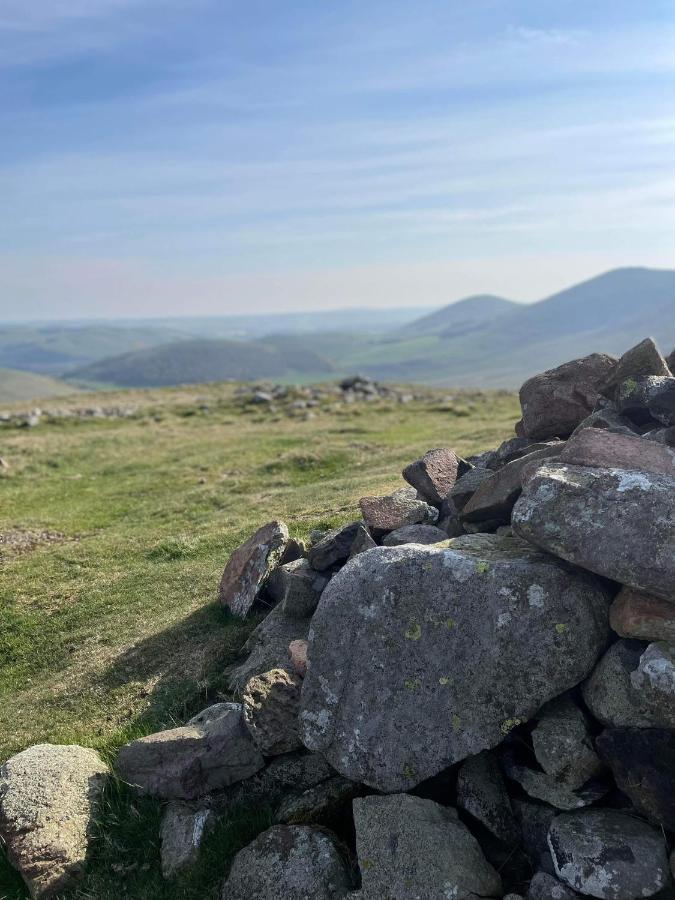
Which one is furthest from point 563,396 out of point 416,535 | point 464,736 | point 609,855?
point 609,855

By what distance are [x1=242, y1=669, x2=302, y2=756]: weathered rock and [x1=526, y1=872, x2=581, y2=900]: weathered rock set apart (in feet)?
14.8

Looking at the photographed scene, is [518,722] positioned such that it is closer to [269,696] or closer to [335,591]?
[335,591]

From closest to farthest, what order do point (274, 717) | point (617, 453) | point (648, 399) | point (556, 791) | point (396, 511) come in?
point (556, 791)
point (617, 453)
point (274, 717)
point (648, 399)
point (396, 511)

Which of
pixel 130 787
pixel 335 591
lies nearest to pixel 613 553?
pixel 335 591

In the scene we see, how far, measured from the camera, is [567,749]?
10227mm

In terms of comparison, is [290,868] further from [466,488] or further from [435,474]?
[435,474]

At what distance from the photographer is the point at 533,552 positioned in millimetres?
11695

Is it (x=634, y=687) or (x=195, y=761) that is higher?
Result: (x=634, y=687)

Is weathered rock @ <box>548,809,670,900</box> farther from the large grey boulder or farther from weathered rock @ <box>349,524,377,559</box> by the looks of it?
weathered rock @ <box>349,524,377,559</box>

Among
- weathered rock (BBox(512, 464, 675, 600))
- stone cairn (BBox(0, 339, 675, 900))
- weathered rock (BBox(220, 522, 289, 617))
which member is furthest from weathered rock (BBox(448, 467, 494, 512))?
weathered rock (BBox(220, 522, 289, 617))

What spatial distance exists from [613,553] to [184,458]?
3861 cm

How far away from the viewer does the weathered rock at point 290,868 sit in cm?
1041

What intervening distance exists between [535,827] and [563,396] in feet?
33.9

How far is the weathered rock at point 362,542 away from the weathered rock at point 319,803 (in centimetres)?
539
